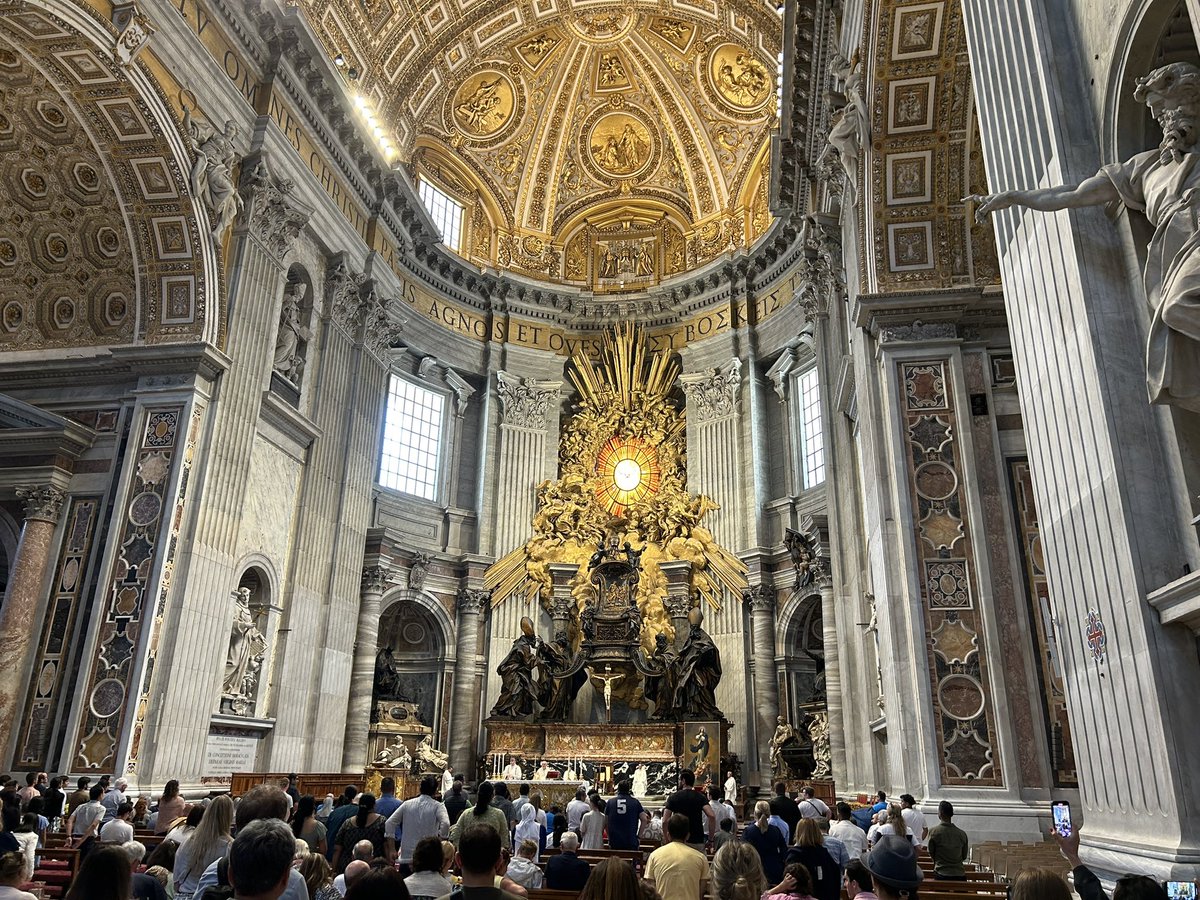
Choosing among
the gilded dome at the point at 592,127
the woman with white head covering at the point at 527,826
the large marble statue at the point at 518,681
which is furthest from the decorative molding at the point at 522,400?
the woman with white head covering at the point at 527,826

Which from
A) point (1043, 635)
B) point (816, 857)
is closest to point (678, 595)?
point (1043, 635)

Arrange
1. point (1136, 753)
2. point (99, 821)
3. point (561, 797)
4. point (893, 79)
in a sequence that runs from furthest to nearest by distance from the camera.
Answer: point (561, 797) → point (893, 79) → point (99, 821) → point (1136, 753)

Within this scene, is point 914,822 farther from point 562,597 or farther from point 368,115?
point 368,115

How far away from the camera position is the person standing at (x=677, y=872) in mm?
3988

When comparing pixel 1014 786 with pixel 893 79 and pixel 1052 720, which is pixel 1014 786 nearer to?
pixel 1052 720

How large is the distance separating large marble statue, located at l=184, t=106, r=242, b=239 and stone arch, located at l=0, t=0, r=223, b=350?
20cm

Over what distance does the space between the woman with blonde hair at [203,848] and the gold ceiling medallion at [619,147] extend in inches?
939

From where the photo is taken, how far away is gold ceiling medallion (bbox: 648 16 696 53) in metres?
23.2

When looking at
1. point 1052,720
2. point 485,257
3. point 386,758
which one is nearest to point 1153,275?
point 1052,720

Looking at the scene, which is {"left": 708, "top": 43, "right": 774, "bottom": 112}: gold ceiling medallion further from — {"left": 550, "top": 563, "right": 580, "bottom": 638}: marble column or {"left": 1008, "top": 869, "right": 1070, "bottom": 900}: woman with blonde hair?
{"left": 1008, "top": 869, "right": 1070, "bottom": 900}: woman with blonde hair

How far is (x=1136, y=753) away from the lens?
A: 4.36m

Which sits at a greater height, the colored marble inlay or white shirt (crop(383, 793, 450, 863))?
the colored marble inlay

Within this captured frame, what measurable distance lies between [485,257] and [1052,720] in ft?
62.3

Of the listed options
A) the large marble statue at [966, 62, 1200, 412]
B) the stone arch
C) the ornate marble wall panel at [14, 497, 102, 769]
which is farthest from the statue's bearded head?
the ornate marble wall panel at [14, 497, 102, 769]
